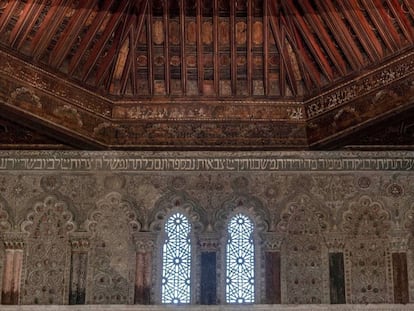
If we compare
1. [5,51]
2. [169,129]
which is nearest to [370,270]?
[169,129]

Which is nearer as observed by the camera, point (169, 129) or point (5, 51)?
point (5, 51)

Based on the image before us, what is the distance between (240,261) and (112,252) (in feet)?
6.01

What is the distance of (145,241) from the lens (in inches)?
519

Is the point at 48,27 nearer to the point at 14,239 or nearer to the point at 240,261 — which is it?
the point at 14,239

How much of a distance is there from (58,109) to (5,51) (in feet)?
3.56

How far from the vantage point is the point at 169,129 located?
13445mm

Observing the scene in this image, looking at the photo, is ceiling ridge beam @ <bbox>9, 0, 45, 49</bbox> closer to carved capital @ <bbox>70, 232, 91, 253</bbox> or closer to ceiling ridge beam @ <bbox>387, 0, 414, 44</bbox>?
carved capital @ <bbox>70, 232, 91, 253</bbox>

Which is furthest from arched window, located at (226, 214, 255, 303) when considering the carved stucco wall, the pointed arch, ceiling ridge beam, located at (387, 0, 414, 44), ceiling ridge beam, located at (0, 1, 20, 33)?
ceiling ridge beam, located at (0, 1, 20, 33)

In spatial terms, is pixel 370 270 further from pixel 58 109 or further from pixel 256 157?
pixel 58 109

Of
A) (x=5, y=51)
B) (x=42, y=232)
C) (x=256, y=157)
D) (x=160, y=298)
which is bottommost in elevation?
(x=160, y=298)

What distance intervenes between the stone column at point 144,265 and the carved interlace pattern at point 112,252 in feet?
0.25

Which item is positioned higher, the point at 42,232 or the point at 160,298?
the point at 42,232

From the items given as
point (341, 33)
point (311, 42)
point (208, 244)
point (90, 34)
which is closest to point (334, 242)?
point (208, 244)

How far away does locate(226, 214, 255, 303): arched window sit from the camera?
13.1m
